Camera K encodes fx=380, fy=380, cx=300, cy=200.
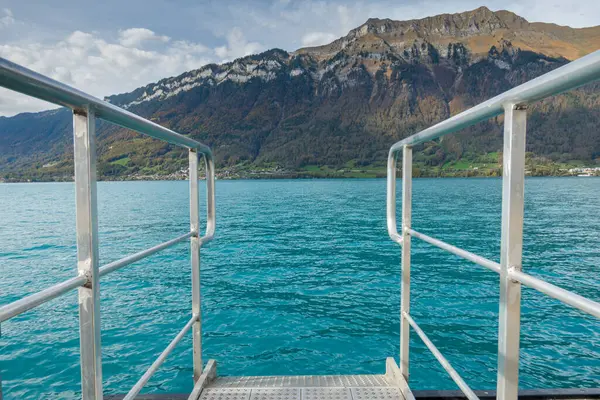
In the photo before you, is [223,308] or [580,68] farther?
[223,308]

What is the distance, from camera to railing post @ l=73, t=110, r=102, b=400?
1.14 meters

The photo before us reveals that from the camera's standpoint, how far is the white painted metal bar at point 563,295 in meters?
0.73

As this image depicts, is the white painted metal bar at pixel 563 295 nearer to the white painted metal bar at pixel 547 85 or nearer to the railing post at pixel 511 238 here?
the railing post at pixel 511 238

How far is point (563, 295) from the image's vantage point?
2.77ft

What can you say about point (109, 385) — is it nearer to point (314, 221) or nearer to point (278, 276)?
point (278, 276)

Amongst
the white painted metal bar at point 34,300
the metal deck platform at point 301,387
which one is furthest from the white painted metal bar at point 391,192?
the white painted metal bar at point 34,300

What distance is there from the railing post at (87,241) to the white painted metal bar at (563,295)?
48.8 inches

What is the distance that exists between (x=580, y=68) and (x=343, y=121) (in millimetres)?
179533

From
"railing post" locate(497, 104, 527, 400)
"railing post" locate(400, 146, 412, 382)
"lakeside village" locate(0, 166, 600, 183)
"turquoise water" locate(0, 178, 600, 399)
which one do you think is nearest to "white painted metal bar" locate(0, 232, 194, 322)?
"railing post" locate(497, 104, 527, 400)

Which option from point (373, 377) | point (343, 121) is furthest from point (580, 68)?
point (343, 121)

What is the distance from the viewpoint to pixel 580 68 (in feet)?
2.66

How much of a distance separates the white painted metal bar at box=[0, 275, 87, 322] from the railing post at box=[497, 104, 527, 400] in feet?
3.90

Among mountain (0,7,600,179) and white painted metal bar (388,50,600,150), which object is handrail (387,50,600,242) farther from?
mountain (0,7,600,179)

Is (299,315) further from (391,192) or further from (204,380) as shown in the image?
(391,192)
